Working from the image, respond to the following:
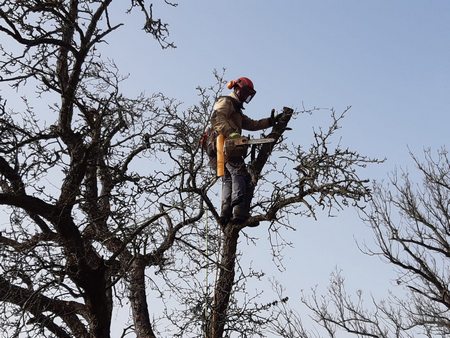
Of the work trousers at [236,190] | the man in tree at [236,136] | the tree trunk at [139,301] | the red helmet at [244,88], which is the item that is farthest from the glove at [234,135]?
the tree trunk at [139,301]

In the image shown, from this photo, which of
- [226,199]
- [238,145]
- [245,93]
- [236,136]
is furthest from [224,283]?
[245,93]

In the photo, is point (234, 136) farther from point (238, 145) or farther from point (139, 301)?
point (139, 301)

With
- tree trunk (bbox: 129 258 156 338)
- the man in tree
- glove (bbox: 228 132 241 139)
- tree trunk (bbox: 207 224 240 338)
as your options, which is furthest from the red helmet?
tree trunk (bbox: 129 258 156 338)

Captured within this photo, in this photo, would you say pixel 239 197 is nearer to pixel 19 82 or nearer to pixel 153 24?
pixel 153 24

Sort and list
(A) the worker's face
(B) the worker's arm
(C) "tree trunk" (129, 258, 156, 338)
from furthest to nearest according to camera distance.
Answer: (A) the worker's face < (C) "tree trunk" (129, 258, 156, 338) < (B) the worker's arm

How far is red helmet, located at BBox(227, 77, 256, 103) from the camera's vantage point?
248 inches

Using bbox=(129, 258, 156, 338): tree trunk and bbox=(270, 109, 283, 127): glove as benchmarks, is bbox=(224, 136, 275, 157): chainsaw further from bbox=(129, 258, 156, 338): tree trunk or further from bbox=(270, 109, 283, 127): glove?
bbox=(129, 258, 156, 338): tree trunk

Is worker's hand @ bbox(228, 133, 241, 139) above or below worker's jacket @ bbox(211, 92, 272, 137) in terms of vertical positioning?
below

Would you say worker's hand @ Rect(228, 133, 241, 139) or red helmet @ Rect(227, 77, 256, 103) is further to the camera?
red helmet @ Rect(227, 77, 256, 103)

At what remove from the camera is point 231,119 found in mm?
6195

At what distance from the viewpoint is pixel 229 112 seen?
6.10 meters

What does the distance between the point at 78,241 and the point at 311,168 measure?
2.08 metres

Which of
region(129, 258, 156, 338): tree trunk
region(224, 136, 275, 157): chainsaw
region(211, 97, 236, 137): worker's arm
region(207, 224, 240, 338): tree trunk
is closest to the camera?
region(207, 224, 240, 338): tree trunk

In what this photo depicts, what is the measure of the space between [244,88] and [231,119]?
379 millimetres
